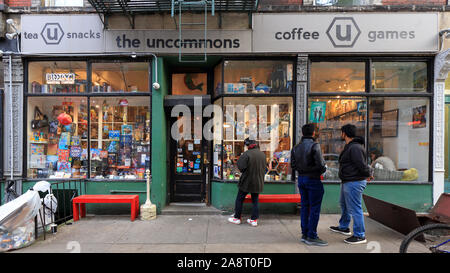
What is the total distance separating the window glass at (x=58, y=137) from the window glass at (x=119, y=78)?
2.20 ft

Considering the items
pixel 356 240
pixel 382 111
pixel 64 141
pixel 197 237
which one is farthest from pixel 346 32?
pixel 64 141

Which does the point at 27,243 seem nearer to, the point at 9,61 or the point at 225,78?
the point at 9,61

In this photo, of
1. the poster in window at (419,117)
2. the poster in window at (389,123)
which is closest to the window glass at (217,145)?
the poster in window at (389,123)

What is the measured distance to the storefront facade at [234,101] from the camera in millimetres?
6184

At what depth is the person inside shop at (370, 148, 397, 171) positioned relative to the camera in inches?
253

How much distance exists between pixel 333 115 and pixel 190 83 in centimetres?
403

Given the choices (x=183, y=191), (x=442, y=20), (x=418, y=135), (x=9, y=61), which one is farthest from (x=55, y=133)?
(x=442, y=20)

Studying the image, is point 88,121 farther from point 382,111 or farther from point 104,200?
point 382,111

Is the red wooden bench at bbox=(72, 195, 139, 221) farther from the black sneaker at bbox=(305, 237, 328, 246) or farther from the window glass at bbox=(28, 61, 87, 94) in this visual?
the black sneaker at bbox=(305, 237, 328, 246)

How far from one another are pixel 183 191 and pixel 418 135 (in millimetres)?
6461

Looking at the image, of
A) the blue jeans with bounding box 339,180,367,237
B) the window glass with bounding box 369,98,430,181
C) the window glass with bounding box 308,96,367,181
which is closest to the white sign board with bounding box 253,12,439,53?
the window glass with bounding box 308,96,367,181

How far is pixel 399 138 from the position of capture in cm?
657

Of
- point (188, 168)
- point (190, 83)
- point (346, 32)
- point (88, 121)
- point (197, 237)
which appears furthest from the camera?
point (190, 83)

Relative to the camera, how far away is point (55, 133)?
22.0 feet
